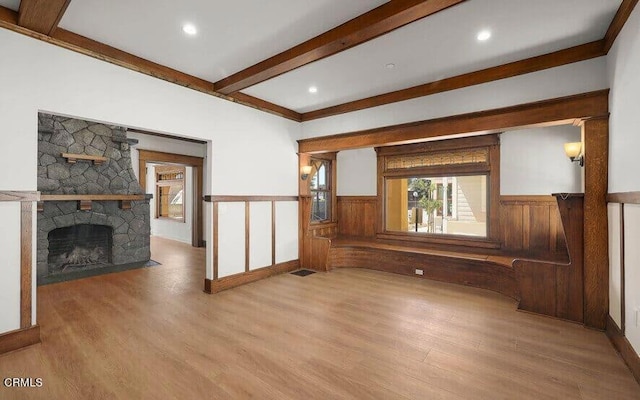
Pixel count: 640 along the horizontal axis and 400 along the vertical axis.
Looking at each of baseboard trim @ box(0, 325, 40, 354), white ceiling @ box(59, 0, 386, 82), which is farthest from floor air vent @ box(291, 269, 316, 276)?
white ceiling @ box(59, 0, 386, 82)

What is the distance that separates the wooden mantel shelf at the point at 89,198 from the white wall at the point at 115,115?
2.50 m

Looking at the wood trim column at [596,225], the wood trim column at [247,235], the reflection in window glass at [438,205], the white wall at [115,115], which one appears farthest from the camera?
the reflection in window glass at [438,205]

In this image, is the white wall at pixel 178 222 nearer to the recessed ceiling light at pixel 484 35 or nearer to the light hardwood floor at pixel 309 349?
the light hardwood floor at pixel 309 349

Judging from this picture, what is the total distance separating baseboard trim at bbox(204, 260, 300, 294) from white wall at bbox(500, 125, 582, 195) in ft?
11.7

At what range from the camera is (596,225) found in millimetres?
2898

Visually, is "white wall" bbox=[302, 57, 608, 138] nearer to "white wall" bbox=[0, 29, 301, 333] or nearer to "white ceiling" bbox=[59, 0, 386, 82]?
"white wall" bbox=[0, 29, 301, 333]

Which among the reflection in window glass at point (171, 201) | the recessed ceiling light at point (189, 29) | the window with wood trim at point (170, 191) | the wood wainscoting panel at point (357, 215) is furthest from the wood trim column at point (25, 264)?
the reflection in window glass at point (171, 201)

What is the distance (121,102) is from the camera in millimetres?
3168

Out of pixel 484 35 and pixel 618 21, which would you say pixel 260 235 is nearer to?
pixel 484 35

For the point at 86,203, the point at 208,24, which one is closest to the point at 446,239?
the point at 208,24

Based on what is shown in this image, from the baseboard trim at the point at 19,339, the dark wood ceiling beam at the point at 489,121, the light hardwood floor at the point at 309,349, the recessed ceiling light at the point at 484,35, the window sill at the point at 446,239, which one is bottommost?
the light hardwood floor at the point at 309,349

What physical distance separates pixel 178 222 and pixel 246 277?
5.18 m

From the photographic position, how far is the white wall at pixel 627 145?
2.17 m

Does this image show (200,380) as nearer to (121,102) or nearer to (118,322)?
(118,322)
